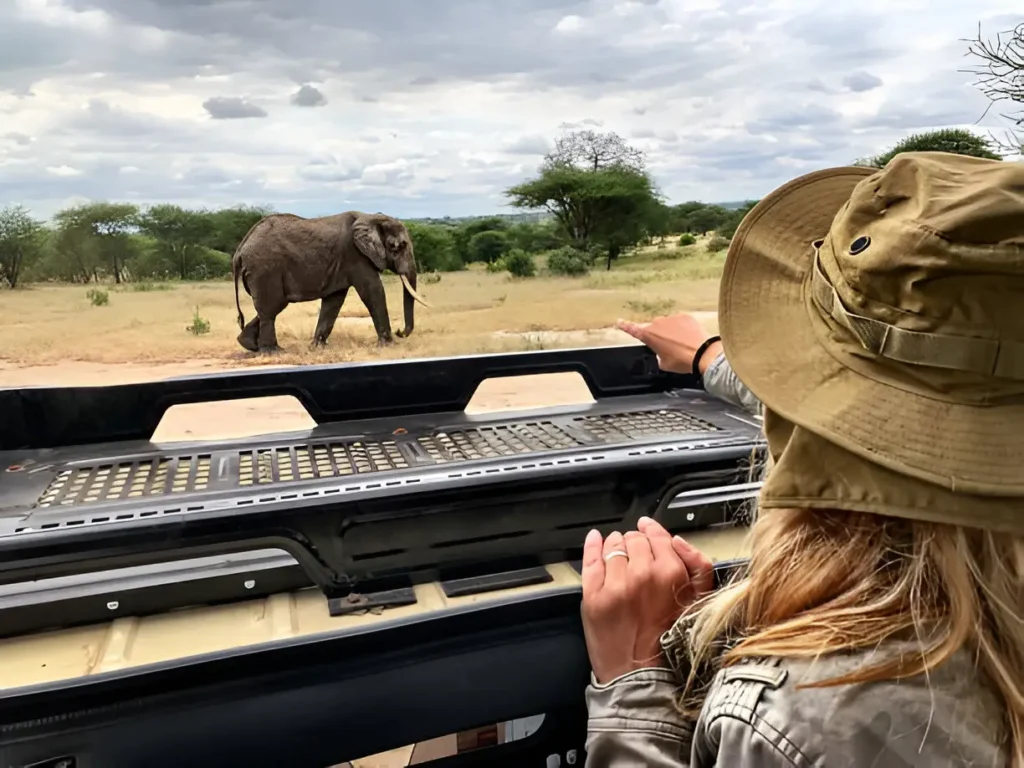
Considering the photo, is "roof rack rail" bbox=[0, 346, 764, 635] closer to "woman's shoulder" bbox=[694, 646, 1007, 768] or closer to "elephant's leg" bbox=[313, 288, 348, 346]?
"woman's shoulder" bbox=[694, 646, 1007, 768]

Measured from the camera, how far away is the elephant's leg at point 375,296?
2016 millimetres

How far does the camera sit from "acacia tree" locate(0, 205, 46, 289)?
1.59 metres

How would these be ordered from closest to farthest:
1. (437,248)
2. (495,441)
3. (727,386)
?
1. (495,441)
2. (727,386)
3. (437,248)

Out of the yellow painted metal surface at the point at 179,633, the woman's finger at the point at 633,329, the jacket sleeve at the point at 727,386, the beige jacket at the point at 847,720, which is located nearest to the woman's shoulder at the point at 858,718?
the beige jacket at the point at 847,720

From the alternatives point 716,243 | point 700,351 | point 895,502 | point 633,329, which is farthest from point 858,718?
point 716,243

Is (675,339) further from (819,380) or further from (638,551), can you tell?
(819,380)

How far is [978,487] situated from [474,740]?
503 mm

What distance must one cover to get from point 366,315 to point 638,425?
105 cm

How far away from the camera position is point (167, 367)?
1.48m

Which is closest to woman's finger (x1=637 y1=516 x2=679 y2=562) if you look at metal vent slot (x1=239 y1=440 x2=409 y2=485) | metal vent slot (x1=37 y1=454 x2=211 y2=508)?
metal vent slot (x1=239 y1=440 x2=409 y2=485)

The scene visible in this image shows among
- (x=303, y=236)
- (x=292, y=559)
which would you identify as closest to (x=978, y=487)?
(x=292, y=559)

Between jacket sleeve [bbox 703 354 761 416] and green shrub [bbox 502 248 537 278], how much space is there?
84cm

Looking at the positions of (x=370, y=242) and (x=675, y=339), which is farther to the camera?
(x=370, y=242)

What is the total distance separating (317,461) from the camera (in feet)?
3.40
